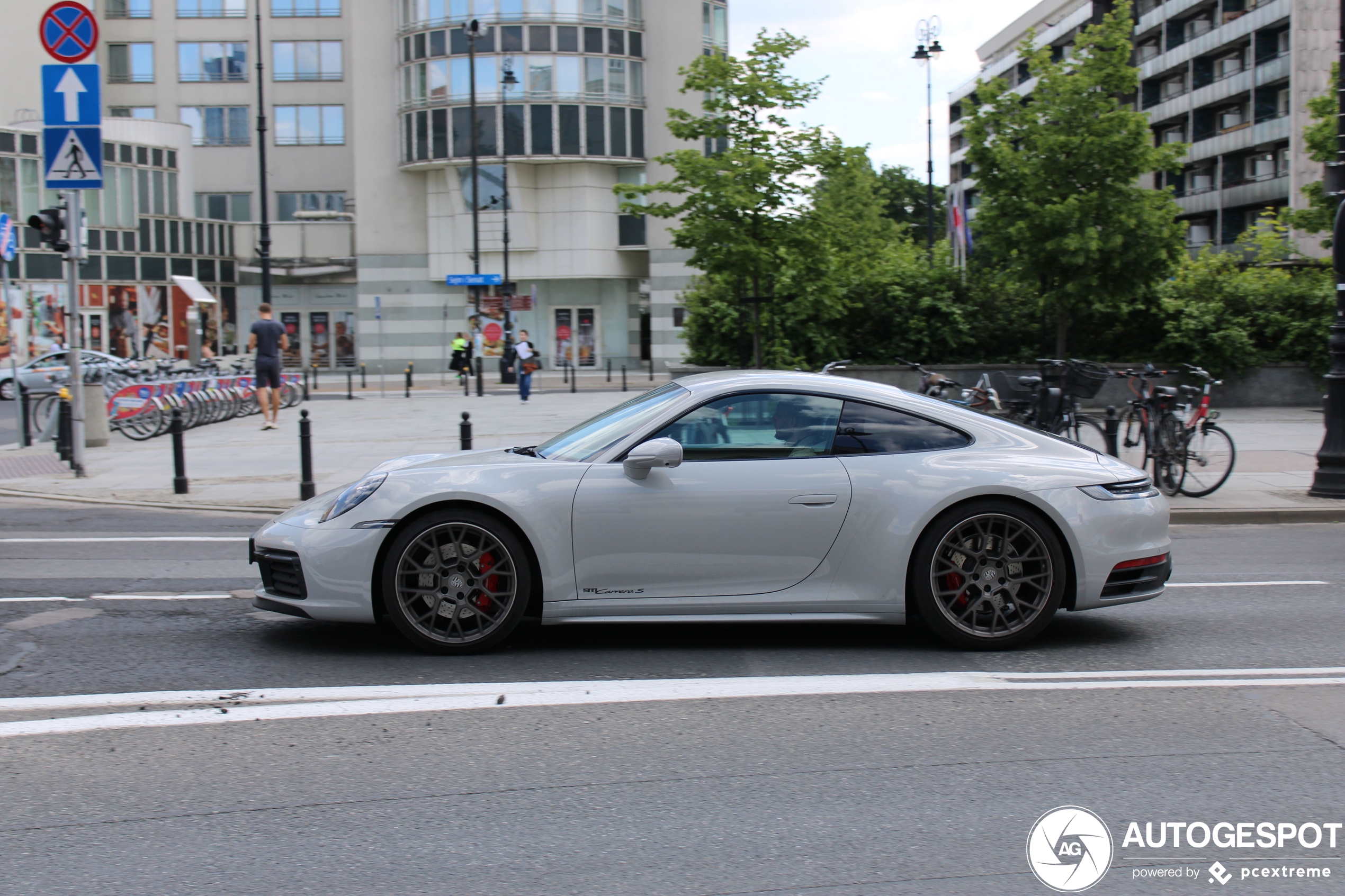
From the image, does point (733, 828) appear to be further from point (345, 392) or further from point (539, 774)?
point (345, 392)

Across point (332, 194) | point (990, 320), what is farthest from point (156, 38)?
point (990, 320)

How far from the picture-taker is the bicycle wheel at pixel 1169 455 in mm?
11539

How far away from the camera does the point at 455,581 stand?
553cm

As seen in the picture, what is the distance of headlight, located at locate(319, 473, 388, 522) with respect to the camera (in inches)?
220

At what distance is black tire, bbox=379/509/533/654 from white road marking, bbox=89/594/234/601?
2.21m

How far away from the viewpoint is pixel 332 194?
5572 centimetres

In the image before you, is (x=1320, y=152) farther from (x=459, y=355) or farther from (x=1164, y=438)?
(x=459, y=355)

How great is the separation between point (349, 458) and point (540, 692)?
11.0 m

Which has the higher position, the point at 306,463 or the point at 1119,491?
the point at 1119,491

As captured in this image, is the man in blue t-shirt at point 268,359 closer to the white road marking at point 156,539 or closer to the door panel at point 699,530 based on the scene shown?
the white road marking at point 156,539

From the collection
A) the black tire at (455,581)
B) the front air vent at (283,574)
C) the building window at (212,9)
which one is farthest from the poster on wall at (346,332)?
the black tire at (455,581)

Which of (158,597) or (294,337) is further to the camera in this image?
(294,337)

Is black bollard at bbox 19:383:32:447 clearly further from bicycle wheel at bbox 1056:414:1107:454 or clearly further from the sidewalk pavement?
bicycle wheel at bbox 1056:414:1107:454

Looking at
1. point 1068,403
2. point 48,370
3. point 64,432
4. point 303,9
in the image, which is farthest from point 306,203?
point 1068,403
